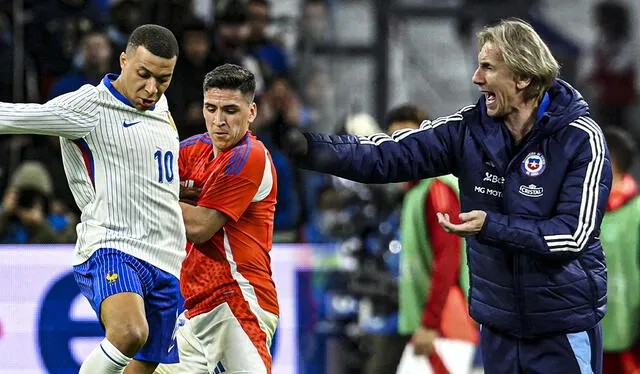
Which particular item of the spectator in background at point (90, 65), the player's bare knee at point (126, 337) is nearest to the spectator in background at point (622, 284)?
the player's bare knee at point (126, 337)

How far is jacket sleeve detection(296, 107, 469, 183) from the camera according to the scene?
499 centimetres

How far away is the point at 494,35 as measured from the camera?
509cm

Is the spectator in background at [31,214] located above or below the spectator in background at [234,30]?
below

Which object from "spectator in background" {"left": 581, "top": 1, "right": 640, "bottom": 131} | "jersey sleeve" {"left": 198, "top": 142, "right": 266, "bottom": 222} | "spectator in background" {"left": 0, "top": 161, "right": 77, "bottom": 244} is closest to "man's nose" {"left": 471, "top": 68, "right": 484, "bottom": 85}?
"jersey sleeve" {"left": 198, "top": 142, "right": 266, "bottom": 222}

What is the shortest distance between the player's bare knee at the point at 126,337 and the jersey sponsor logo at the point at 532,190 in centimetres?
178

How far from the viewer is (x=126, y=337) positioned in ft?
17.5

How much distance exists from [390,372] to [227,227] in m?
2.95

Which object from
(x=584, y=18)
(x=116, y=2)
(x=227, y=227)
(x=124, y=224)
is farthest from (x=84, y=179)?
(x=584, y=18)

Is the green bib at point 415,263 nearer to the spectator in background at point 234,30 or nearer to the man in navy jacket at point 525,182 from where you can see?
the man in navy jacket at point 525,182

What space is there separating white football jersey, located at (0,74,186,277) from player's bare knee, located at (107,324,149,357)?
39 centimetres

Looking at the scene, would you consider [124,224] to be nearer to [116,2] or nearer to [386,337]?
[386,337]

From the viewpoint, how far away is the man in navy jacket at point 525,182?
4957 mm

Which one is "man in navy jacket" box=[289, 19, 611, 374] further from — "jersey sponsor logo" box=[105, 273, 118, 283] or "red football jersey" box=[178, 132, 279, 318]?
"jersey sponsor logo" box=[105, 273, 118, 283]

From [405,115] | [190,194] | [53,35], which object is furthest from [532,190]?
[53,35]
